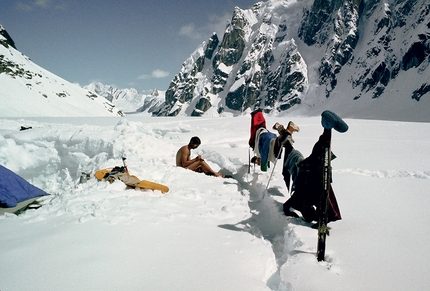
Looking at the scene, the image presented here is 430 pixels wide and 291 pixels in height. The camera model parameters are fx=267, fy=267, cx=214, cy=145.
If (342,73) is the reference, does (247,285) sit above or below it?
below

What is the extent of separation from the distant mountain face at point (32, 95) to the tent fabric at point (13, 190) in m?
40.7

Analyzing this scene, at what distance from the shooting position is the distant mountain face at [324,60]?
336 ft

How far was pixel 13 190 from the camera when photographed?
20.4 feet

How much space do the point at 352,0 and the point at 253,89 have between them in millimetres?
65974

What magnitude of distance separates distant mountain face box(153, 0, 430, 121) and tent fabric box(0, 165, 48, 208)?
103080 millimetres

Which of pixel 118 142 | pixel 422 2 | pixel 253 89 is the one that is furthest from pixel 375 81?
pixel 118 142

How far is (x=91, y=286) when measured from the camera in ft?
8.35

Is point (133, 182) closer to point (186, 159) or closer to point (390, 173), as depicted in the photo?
point (186, 159)

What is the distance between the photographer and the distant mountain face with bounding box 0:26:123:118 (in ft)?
145

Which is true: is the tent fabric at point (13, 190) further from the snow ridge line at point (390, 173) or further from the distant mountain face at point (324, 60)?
the distant mountain face at point (324, 60)

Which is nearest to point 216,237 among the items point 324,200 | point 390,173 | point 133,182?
point 324,200

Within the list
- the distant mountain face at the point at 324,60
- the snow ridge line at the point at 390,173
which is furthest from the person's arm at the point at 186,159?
the distant mountain face at the point at 324,60

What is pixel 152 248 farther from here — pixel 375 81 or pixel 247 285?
pixel 375 81

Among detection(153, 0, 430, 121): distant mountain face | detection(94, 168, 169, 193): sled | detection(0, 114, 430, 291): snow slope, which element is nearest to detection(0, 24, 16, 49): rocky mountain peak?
detection(94, 168, 169, 193): sled
